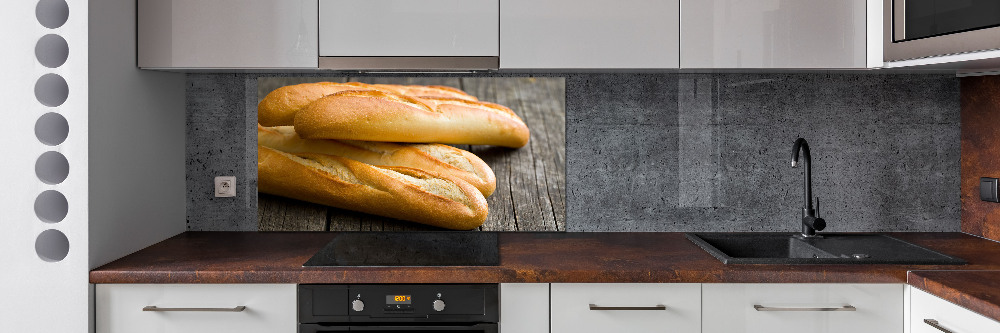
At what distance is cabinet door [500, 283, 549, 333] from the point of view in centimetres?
180

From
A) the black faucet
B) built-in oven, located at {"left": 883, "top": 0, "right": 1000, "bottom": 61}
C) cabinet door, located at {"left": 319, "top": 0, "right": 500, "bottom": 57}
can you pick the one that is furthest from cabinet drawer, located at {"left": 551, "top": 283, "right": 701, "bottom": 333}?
built-in oven, located at {"left": 883, "top": 0, "right": 1000, "bottom": 61}

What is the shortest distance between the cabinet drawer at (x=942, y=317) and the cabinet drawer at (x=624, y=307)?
0.51 metres

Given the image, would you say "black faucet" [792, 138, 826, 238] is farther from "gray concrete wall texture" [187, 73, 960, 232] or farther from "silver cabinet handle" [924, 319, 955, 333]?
"silver cabinet handle" [924, 319, 955, 333]

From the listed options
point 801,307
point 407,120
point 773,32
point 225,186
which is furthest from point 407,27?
point 801,307

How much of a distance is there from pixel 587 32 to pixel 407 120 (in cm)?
67

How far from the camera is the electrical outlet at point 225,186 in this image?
2432 mm

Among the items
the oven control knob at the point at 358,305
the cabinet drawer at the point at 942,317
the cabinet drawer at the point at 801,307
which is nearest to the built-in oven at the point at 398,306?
the oven control knob at the point at 358,305

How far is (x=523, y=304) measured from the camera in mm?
1801

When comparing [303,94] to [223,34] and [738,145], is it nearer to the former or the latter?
[223,34]

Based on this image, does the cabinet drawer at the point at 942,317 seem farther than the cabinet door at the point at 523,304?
No

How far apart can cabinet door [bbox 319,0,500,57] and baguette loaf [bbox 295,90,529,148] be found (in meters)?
0.34

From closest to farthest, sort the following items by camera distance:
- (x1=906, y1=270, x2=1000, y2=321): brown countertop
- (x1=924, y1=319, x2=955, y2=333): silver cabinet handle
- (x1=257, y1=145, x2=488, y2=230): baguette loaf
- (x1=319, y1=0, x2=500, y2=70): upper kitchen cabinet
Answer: (x1=906, y1=270, x2=1000, y2=321): brown countertop → (x1=924, y1=319, x2=955, y2=333): silver cabinet handle → (x1=319, y1=0, x2=500, y2=70): upper kitchen cabinet → (x1=257, y1=145, x2=488, y2=230): baguette loaf

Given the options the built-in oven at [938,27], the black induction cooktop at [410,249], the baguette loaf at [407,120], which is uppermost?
the built-in oven at [938,27]

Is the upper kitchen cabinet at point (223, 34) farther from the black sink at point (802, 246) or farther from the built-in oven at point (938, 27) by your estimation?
the built-in oven at point (938, 27)
